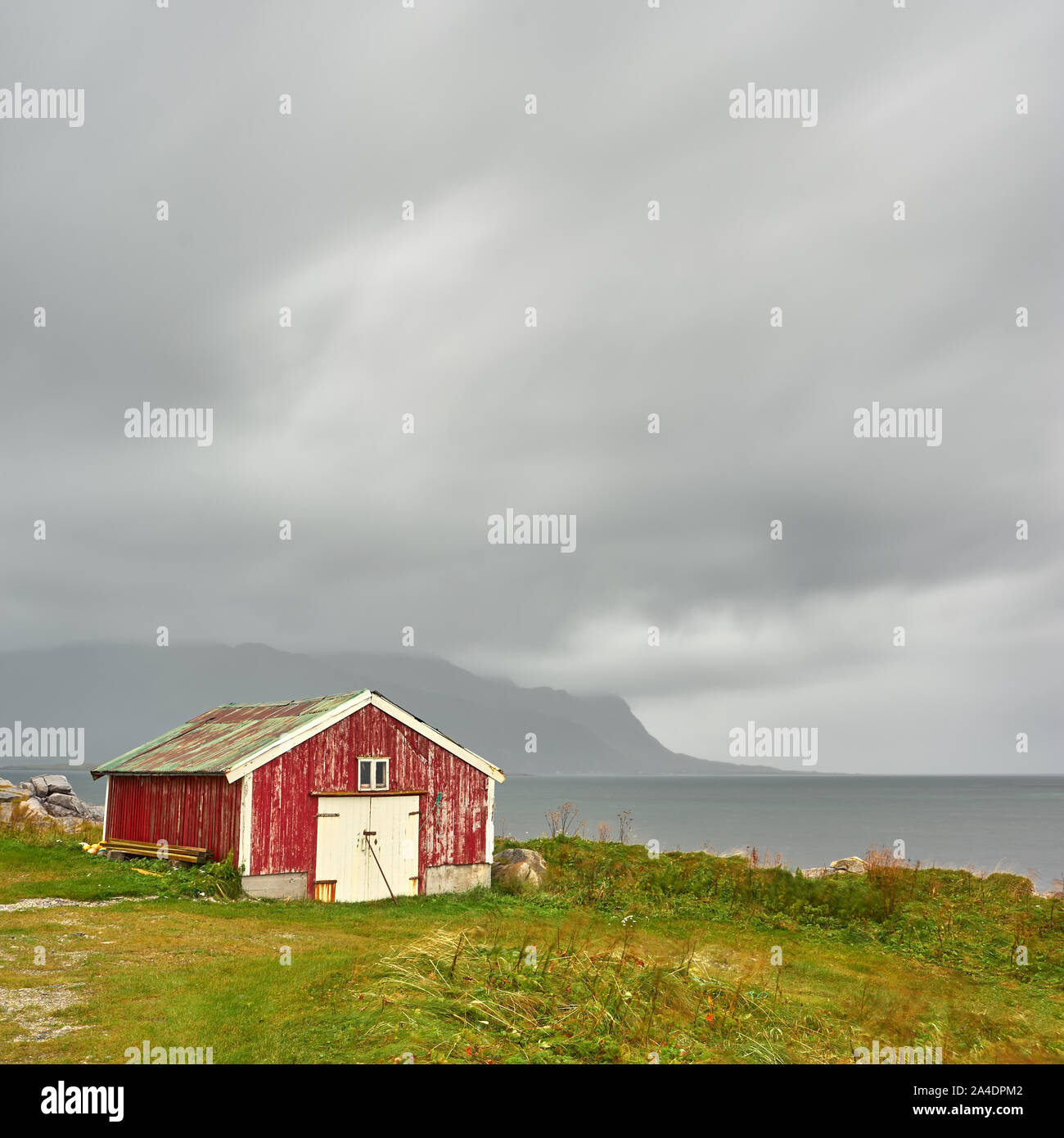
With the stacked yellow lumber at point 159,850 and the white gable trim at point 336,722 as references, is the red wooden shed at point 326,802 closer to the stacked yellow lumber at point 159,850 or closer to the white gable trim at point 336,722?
the white gable trim at point 336,722

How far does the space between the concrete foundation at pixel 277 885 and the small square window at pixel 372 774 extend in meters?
2.99

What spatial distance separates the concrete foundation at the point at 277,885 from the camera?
79.3ft

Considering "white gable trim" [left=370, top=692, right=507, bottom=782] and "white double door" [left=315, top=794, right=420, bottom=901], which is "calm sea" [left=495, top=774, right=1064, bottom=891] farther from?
"white double door" [left=315, top=794, right=420, bottom=901]

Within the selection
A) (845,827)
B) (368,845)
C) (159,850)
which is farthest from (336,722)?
(845,827)

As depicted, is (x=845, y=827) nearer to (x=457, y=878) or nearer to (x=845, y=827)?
(x=845, y=827)

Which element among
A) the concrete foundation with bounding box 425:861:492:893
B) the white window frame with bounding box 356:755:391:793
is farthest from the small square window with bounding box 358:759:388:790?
the concrete foundation with bounding box 425:861:492:893

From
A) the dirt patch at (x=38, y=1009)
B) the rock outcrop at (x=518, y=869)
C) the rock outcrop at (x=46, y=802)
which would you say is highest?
the dirt patch at (x=38, y=1009)

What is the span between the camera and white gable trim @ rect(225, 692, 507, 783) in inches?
968

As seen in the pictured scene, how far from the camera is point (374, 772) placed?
27031 mm

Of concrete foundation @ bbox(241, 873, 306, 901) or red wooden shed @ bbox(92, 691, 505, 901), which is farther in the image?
red wooden shed @ bbox(92, 691, 505, 901)

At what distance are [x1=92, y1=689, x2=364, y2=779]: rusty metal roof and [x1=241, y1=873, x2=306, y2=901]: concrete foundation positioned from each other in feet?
9.67

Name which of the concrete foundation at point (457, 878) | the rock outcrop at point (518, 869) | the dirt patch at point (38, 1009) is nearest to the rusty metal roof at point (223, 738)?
the concrete foundation at point (457, 878)
